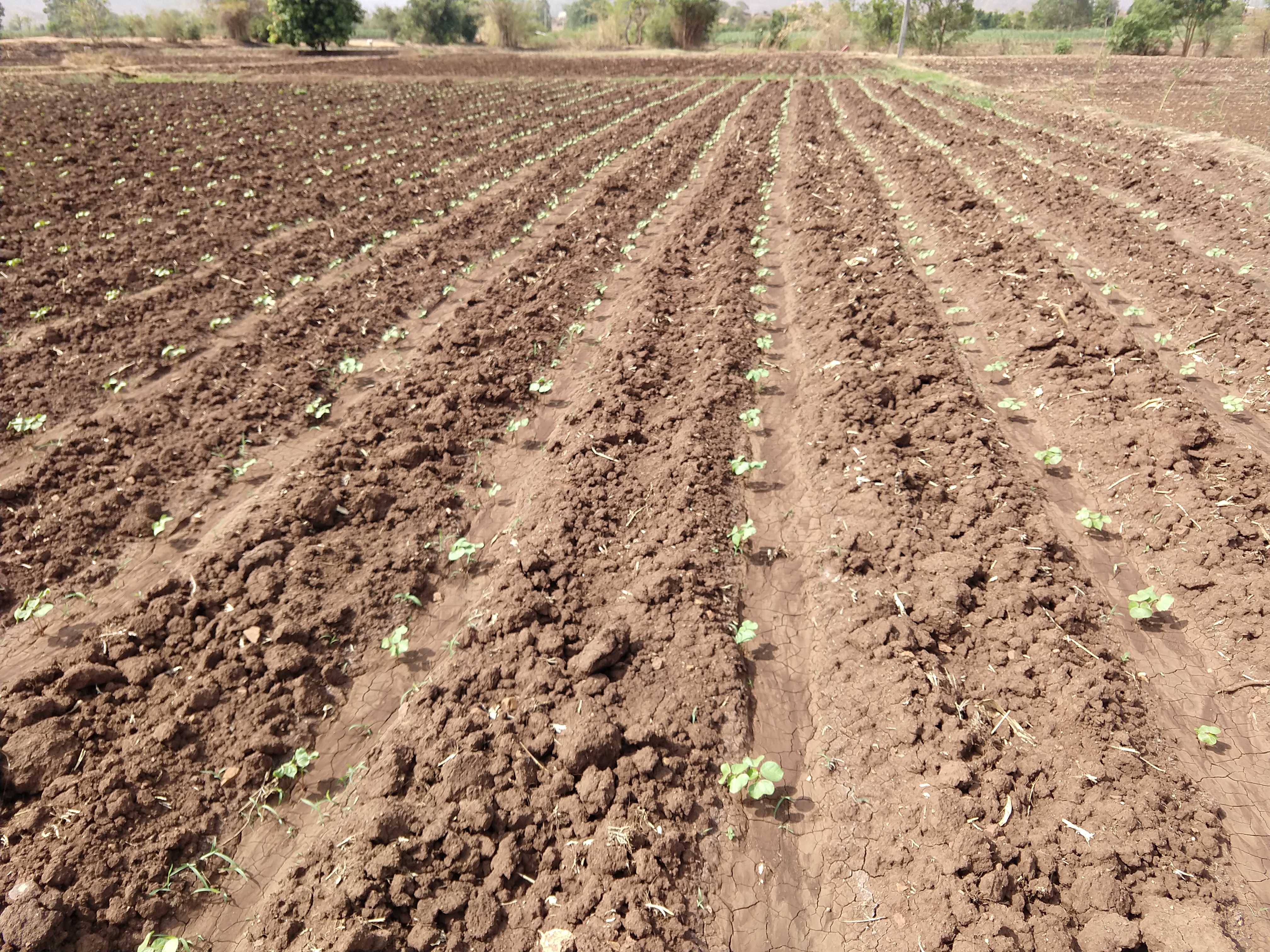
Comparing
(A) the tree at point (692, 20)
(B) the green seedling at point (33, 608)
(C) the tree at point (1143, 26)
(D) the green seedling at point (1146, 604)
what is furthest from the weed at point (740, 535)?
(A) the tree at point (692, 20)

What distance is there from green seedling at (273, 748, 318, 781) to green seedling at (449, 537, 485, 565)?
148cm

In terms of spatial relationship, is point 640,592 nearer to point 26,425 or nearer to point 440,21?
point 26,425

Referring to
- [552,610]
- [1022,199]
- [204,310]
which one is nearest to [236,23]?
[204,310]

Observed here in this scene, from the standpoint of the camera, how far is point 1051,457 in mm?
5004

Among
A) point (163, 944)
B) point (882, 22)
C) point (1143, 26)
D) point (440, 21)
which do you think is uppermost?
point (440, 21)

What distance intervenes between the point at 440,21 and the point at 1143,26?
57031mm

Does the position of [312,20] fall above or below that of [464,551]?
above

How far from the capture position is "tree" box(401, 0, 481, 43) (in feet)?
182

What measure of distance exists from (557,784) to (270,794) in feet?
4.91

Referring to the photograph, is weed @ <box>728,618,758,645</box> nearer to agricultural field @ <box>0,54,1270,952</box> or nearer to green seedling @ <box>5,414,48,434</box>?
agricultural field @ <box>0,54,1270,952</box>

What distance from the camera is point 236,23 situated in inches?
1992

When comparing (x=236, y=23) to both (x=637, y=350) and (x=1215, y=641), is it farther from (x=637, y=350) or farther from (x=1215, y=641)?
(x=1215, y=641)

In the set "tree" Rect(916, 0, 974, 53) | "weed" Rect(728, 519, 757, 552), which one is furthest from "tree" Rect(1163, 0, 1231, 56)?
"weed" Rect(728, 519, 757, 552)

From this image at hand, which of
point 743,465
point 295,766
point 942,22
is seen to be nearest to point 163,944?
point 295,766
